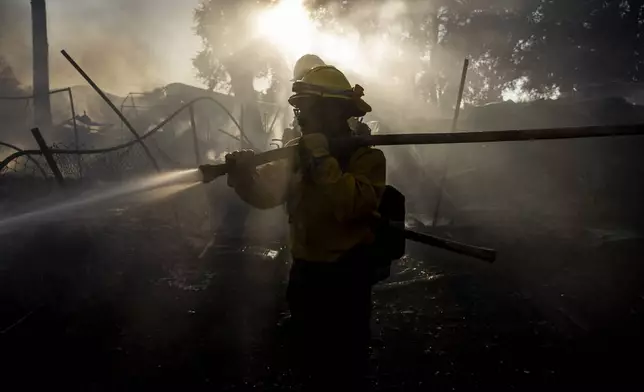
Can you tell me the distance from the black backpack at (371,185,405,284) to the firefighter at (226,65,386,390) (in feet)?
0.17

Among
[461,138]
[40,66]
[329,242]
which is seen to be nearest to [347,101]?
[461,138]

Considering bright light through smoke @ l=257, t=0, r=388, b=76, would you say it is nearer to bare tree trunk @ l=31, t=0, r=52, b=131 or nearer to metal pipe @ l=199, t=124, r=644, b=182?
bare tree trunk @ l=31, t=0, r=52, b=131

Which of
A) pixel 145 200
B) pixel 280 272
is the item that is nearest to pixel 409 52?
pixel 145 200

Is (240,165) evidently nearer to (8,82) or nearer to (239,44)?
(239,44)

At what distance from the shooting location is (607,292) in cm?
566

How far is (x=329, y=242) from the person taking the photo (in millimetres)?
2689

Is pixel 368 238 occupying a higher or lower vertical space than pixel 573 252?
higher

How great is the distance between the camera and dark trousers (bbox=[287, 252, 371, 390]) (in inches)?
109

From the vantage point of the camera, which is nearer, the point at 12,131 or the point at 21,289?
the point at 21,289

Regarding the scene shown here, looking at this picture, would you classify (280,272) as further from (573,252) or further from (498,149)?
(498,149)

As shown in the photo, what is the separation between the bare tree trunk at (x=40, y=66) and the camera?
62.8 ft

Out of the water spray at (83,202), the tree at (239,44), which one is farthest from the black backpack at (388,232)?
the tree at (239,44)

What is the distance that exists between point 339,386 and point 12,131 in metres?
21.7

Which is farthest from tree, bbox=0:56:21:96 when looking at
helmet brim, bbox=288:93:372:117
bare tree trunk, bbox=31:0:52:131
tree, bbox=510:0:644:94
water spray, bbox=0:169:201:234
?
helmet brim, bbox=288:93:372:117
